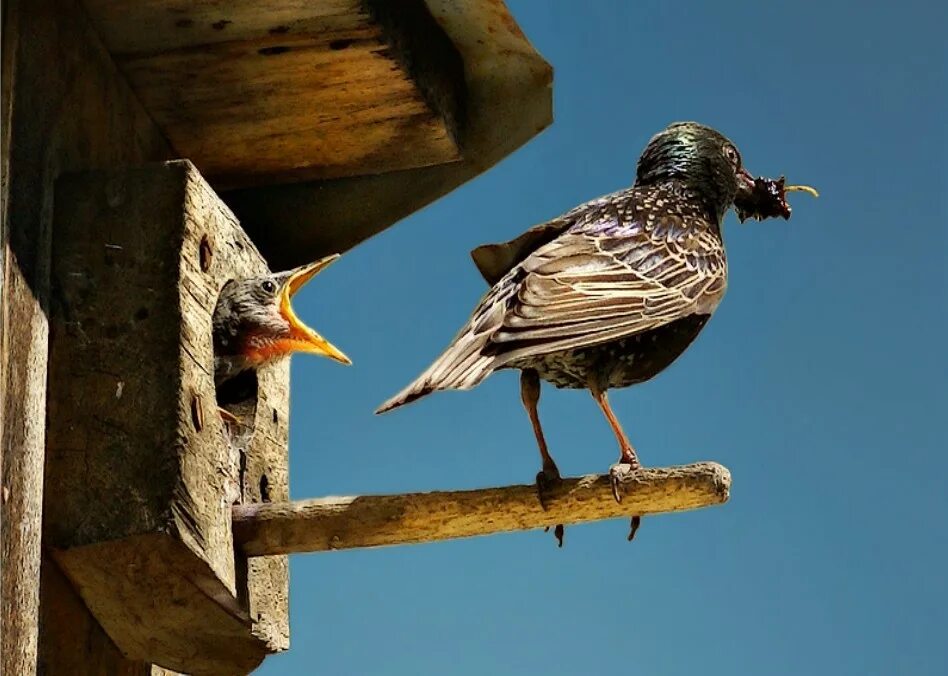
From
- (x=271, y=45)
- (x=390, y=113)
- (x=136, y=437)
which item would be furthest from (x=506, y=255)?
(x=136, y=437)

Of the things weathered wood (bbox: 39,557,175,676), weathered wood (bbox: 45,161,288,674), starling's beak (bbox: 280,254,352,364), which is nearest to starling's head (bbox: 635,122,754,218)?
starling's beak (bbox: 280,254,352,364)

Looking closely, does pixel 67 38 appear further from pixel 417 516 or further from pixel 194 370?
pixel 417 516

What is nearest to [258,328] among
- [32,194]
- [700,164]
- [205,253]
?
[205,253]

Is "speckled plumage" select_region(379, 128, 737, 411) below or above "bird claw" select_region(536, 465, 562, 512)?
above

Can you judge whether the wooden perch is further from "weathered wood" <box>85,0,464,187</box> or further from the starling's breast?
"weathered wood" <box>85,0,464,187</box>

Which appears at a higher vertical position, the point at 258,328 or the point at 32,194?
the point at 32,194

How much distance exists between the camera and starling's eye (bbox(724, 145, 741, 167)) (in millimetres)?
3412

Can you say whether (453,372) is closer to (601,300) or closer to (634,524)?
(601,300)

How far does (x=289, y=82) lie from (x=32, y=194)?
0.64 metres

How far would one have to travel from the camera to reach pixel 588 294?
2818mm

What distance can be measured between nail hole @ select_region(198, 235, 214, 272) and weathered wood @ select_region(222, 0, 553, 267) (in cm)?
68

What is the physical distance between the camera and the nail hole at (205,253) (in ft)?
8.92

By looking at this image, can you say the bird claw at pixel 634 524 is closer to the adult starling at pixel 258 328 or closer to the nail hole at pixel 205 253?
the adult starling at pixel 258 328

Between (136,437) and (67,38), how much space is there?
0.74m
